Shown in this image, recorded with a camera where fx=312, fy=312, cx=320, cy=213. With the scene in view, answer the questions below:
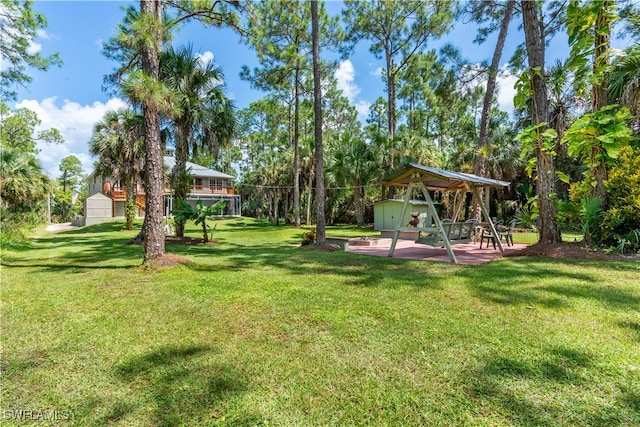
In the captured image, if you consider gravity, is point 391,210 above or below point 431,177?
below

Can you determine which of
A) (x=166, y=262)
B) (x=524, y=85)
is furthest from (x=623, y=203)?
(x=166, y=262)

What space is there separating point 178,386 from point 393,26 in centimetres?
2230

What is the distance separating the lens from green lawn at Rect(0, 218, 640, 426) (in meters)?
2.08

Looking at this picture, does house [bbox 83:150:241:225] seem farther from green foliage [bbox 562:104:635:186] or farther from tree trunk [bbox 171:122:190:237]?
green foliage [bbox 562:104:635:186]

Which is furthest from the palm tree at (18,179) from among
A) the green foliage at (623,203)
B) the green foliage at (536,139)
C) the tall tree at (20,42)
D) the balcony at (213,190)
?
the green foliage at (623,203)

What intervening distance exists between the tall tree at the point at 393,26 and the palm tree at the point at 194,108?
10.7 metres

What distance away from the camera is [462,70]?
11422mm

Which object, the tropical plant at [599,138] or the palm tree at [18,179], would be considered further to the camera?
the palm tree at [18,179]

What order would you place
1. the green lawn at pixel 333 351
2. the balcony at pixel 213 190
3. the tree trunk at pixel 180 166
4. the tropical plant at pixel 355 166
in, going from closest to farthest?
1. the green lawn at pixel 333 351
2. the tree trunk at pixel 180 166
3. the tropical plant at pixel 355 166
4. the balcony at pixel 213 190

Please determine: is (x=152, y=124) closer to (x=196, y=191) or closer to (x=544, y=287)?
(x=544, y=287)

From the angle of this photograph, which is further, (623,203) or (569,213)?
(569,213)

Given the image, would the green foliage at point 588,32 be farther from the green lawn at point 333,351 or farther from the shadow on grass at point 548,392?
the shadow on grass at point 548,392

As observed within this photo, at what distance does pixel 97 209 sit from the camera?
26.7m

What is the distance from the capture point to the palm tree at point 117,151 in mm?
16258
